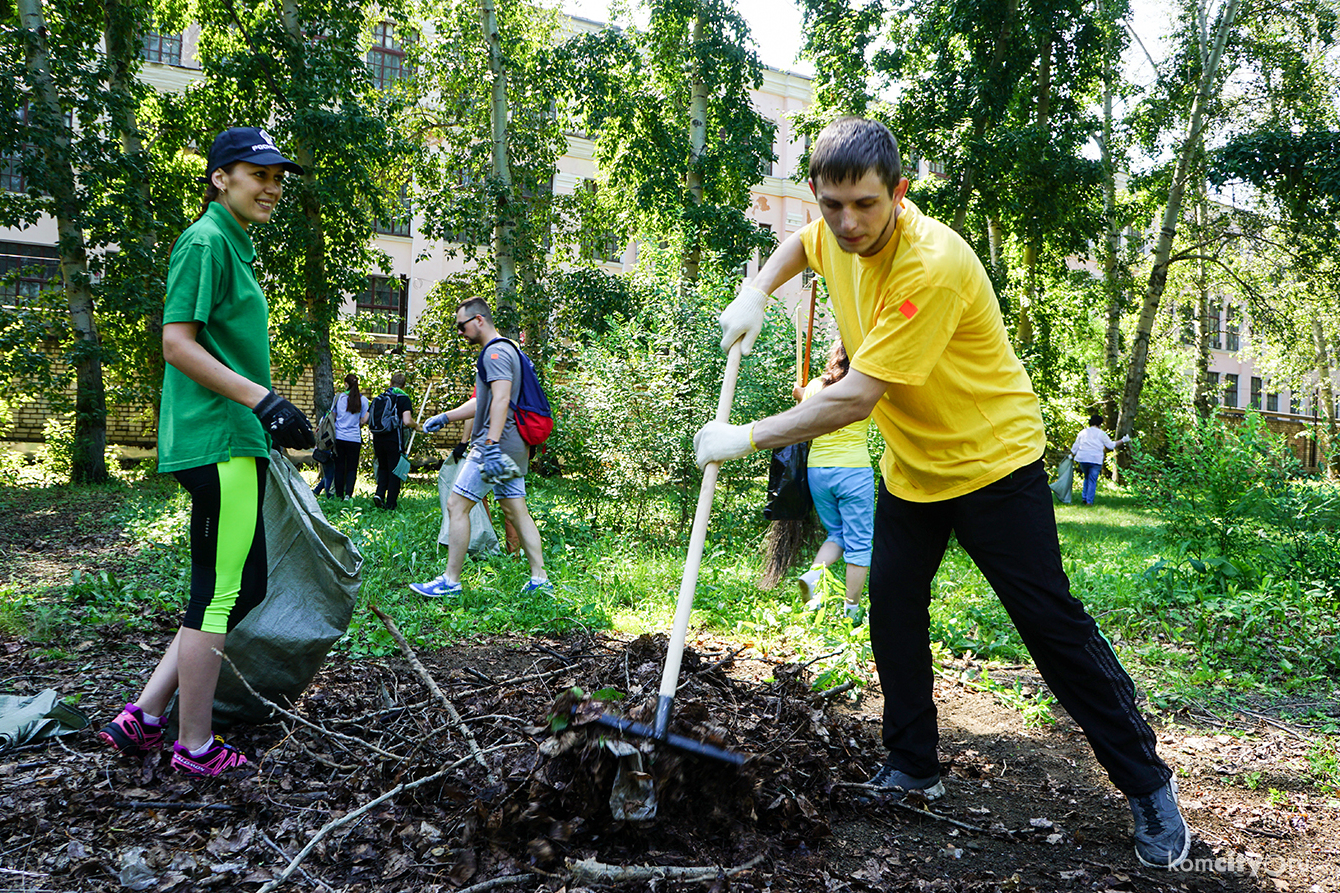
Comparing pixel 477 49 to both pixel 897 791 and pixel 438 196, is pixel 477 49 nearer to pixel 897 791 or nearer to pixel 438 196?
pixel 438 196

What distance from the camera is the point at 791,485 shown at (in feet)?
18.2

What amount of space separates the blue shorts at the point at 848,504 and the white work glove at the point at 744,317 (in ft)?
7.16

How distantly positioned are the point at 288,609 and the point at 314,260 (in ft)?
37.8

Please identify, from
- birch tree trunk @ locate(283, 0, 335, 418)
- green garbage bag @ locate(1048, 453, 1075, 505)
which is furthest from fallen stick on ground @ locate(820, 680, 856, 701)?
green garbage bag @ locate(1048, 453, 1075, 505)

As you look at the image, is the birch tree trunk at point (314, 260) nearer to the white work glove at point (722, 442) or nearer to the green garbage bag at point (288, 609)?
the green garbage bag at point (288, 609)

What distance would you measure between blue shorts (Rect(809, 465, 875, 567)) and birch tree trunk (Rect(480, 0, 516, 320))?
9024 millimetres

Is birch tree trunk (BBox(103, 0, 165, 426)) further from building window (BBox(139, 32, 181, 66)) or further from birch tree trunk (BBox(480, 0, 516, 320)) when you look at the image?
building window (BBox(139, 32, 181, 66))

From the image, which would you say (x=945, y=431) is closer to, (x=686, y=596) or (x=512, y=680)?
(x=686, y=596)

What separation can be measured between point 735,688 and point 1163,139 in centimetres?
1867

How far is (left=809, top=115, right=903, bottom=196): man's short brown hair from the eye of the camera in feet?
7.20

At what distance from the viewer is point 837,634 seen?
445cm

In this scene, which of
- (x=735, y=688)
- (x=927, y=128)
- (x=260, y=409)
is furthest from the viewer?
(x=927, y=128)

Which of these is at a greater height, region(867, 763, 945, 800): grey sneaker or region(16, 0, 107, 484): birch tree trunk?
region(16, 0, 107, 484): birch tree trunk

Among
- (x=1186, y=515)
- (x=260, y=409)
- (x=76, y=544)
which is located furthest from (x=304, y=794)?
(x=76, y=544)
